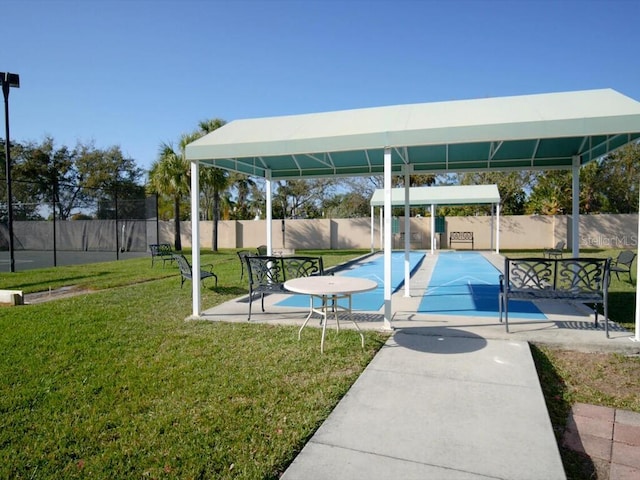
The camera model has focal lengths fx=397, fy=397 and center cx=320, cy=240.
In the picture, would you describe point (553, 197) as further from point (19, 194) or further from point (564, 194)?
point (19, 194)

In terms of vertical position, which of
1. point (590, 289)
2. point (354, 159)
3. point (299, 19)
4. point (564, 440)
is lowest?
point (564, 440)

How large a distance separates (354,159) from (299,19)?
541 cm

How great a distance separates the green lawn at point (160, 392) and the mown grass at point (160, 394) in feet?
0.03

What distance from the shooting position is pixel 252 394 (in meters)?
3.58

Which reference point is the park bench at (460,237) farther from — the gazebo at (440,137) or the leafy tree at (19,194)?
the leafy tree at (19,194)

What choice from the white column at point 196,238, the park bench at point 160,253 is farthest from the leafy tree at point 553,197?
the white column at point 196,238

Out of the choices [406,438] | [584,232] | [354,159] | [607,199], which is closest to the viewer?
[406,438]

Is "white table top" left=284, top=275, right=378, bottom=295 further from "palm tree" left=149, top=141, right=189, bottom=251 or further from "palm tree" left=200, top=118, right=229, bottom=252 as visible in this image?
"palm tree" left=149, top=141, right=189, bottom=251

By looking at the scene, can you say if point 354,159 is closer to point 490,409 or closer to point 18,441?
point 490,409

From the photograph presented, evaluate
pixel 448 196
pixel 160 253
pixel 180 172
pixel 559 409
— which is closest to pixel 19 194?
pixel 180 172

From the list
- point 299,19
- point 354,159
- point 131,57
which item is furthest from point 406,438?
point 131,57

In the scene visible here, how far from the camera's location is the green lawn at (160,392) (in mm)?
2625

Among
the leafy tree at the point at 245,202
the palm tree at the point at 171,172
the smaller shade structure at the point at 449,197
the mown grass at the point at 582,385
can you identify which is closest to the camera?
the mown grass at the point at 582,385

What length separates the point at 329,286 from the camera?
4707mm
